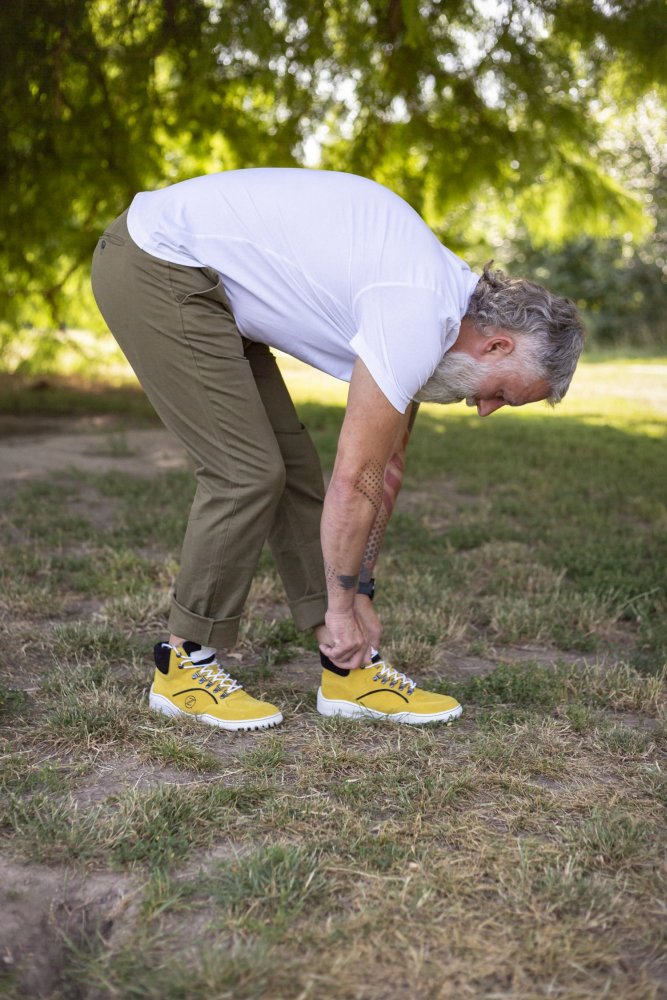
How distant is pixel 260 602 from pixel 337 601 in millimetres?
1377

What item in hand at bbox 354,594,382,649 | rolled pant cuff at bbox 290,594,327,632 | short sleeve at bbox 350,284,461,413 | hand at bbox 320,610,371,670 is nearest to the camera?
short sleeve at bbox 350,284,461,413

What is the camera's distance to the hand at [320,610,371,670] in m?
2.87

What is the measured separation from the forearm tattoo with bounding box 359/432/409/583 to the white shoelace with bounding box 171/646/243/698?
552 millimetres

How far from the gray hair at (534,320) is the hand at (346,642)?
0.88m

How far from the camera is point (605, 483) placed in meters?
6.63

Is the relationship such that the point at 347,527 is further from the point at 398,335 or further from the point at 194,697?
the point at 194,697

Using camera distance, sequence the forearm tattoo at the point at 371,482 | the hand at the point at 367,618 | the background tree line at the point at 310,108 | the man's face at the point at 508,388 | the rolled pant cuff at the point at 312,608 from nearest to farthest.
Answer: the forearm tattoo at the point at 371,482
the man's face at the point at 508,388
the rolled pant cuff at the point at 312,608
the hand at the point at 367,618
the background tree line at the point at 310,108

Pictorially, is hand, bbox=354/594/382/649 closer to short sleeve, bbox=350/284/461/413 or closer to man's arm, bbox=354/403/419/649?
man's arm, bbox=354/403/419/649

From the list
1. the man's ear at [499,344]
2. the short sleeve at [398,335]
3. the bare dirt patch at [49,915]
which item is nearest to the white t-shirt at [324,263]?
the short sleeve at [398,335]

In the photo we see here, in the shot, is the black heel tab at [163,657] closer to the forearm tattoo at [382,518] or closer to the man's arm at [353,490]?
the man's arm at [353,490]

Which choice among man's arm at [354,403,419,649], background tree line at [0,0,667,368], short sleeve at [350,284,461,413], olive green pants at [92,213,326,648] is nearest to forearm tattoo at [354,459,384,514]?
short sleeve at [350,284,461,413]

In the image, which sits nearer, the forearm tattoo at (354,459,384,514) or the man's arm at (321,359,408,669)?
the man's arm at (321,359,408,669)

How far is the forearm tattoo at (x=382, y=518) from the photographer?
10.6ft

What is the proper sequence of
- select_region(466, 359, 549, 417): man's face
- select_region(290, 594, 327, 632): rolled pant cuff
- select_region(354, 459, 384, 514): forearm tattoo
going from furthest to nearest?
select_region(290, 594, 327, 632): rolled pant cuff
select_region(466, 359, 549, 417): man's face
select_region(354, 459, 384, 514): forearm tattoo
